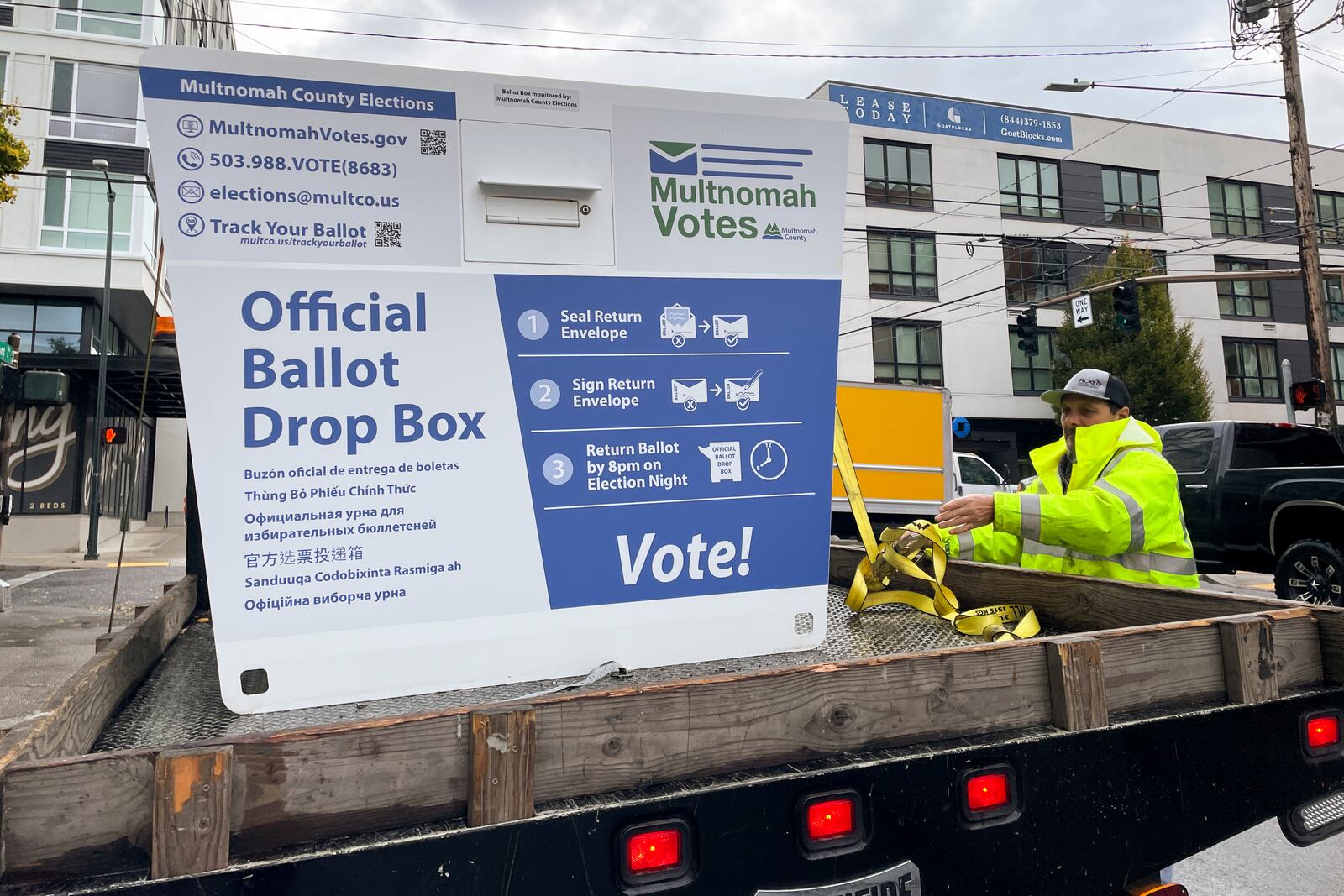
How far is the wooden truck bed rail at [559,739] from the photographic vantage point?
48.5 inches

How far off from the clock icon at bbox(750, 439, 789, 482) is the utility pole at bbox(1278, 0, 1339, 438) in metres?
18.1

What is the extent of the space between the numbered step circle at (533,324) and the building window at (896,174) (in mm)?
31226

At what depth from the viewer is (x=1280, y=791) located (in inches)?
80.3

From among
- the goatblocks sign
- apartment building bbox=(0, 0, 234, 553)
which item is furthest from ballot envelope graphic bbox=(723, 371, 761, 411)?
apartment building bbox=(0, 0, 234, 553)

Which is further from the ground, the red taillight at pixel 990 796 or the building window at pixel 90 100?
the building window at pixel 90 100

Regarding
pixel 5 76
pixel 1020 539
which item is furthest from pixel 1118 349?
pixel 5 76

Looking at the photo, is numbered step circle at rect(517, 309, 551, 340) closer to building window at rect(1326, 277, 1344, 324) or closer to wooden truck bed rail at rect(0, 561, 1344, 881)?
wooden truck bed rail at rect(0, 561, 1344, 881)

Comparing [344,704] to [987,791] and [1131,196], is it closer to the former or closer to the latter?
[987,791]

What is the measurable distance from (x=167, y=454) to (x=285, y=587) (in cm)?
3973

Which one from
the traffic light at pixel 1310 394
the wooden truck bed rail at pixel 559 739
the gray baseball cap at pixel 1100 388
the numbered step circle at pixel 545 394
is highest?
the traffic light at pixel 1310 394

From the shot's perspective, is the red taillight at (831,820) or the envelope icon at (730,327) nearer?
the red taillight at (831,820)

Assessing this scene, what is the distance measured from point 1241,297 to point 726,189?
40.7m

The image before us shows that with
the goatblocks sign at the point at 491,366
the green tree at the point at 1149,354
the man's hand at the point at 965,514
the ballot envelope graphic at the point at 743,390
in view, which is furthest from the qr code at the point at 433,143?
the green tree at the point at 1149,354

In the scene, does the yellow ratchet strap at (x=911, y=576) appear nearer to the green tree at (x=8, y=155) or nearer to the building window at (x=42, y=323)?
the green tree at (x=8, y=155)
